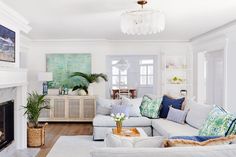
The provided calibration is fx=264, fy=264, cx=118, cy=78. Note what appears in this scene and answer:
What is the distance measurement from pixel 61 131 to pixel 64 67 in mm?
2244

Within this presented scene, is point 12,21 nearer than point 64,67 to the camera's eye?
Yes

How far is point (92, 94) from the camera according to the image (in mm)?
7660


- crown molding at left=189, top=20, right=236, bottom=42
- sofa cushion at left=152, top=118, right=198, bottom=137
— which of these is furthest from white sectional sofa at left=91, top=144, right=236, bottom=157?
crown molding at left=189, top=20, right=236, bottom=42

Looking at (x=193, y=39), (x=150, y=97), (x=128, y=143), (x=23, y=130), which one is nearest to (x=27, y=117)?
(x=23, y=130)

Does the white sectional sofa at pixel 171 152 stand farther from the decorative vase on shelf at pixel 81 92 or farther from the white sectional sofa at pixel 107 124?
the decorative vase on shelf at pixel 81 92

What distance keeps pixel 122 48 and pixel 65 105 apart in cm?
240

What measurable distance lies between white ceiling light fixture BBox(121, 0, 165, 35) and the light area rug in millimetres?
2220

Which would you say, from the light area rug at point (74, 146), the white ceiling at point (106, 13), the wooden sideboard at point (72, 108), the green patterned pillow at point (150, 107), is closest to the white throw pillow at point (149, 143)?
the white ceiling at point (106, 13)

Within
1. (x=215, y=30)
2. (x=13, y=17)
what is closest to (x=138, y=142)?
(x=13, y=17)

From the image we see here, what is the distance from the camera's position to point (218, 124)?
317cm

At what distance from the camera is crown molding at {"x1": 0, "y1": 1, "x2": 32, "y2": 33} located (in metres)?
3.83

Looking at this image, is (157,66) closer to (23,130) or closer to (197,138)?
(23,130)

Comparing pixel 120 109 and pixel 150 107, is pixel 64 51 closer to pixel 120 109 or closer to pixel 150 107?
pixel 120 109

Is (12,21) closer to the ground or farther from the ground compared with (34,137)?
farther from the ground
